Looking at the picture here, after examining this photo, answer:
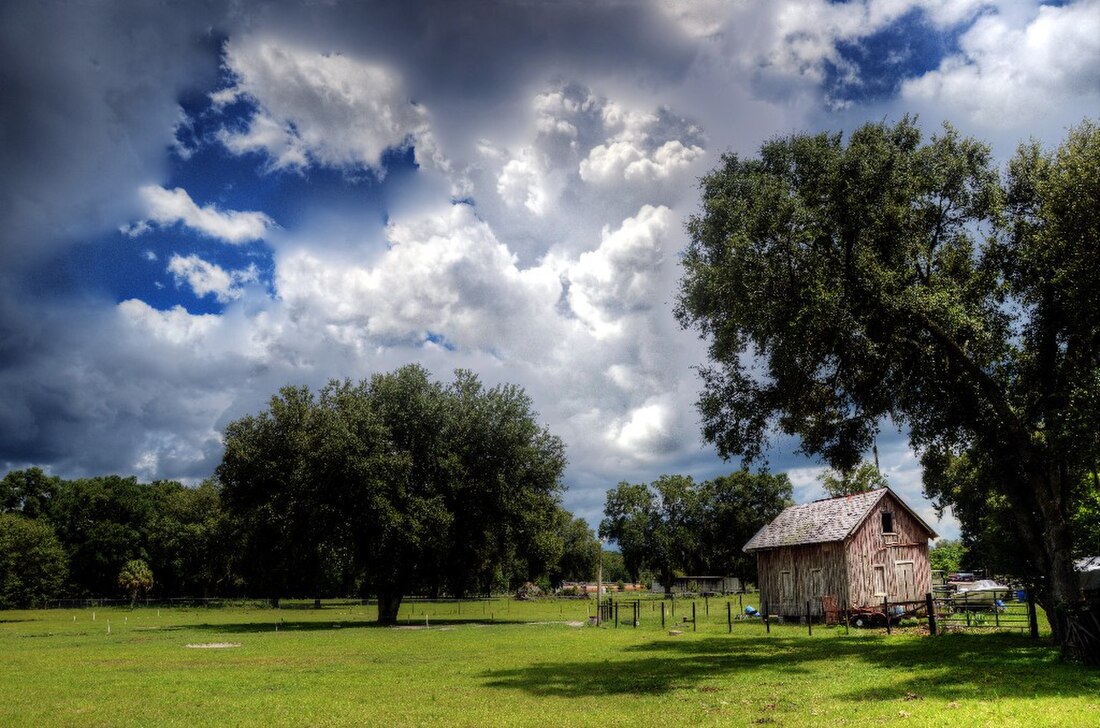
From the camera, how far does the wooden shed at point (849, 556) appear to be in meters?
48.1

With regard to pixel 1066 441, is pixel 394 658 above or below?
below

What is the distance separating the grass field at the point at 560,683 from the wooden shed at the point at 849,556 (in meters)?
13.8

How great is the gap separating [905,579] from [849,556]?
18.9 ft

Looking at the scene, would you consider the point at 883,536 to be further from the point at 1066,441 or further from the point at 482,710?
the point at 482,710

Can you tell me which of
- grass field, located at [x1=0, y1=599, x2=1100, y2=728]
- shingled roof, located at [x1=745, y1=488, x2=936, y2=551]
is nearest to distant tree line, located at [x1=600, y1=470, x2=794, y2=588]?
shingled roof, located at [x1=745, y1=488, x2=936, y2=551]

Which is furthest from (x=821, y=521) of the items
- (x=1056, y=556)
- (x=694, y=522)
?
(x=694, y=522)

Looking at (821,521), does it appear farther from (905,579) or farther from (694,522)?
(694,522)

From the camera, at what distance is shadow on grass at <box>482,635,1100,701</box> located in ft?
57.6

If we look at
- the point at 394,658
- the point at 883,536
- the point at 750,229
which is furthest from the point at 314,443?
the point at 883,536

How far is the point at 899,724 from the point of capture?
13.2m

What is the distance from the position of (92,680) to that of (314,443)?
28140mm

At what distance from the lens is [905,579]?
50344 millimetres

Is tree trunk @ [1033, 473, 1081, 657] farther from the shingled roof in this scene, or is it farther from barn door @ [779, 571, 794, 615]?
barn door @ [779, 571, 794, 615]

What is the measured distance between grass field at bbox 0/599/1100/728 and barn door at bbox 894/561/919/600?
17.6 metres
